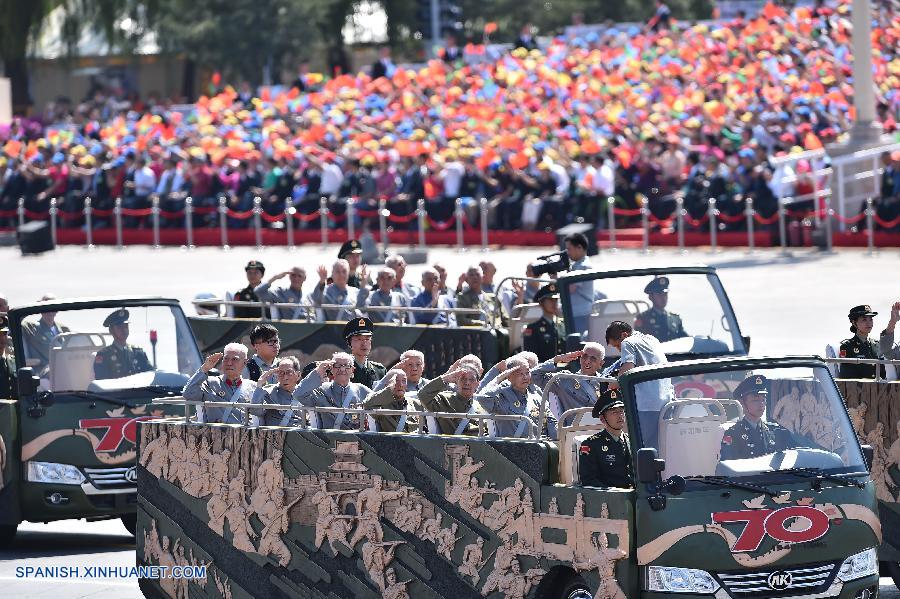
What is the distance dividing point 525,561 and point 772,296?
1801 cm

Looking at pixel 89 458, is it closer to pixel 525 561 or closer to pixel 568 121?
pixel 525 561

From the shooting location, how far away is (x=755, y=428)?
1078 centimetres

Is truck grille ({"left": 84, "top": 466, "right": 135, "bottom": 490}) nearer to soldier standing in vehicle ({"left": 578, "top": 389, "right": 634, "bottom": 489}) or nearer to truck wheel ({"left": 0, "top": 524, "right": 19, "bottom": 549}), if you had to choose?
truck wheel ({"left": 0, "top": 524, "right": 19, "bottom": 549})

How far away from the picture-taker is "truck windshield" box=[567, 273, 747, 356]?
54.0 ft

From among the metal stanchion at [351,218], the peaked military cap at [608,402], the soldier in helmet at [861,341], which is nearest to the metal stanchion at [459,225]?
the metal stanchion at [351,218]

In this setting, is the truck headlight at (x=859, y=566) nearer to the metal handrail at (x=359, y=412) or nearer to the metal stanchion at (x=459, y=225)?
the metal handrail at (x=359, y=412)

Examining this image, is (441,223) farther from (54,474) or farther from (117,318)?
(54,474)

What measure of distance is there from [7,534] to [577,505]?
6.83 meters

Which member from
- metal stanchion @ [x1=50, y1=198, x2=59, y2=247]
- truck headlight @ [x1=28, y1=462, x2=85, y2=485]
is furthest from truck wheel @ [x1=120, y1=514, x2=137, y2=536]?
metal stanchion @ [x1=50, y1=198, x2=59, y2=247]

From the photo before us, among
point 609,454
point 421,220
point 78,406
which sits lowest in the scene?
point 78,406

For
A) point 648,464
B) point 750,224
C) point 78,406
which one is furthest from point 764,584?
point 750,224

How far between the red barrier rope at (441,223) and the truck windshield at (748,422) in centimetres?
2668

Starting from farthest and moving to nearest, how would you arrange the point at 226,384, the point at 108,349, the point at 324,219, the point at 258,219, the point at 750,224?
the point at 258,219 → the point at 324,219 → the point at 750,224 → the point at 108,349 → the point at 226,384

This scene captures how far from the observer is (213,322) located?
2106 cm
